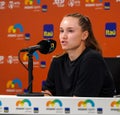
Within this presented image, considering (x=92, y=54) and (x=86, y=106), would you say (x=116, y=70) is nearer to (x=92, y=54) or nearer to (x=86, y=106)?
(x=92, y=54)

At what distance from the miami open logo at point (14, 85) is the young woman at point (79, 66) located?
7.60ft

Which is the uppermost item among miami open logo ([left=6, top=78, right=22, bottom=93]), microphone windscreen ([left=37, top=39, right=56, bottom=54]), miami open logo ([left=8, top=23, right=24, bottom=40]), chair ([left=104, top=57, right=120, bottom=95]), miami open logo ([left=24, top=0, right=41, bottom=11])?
miami open logo ([left=24, top=0, right=41, bottom=11])

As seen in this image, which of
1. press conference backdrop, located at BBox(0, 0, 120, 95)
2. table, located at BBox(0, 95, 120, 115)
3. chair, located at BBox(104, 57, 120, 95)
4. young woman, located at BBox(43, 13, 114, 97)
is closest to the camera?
table, located at BBox(0, 95, 120, 115)

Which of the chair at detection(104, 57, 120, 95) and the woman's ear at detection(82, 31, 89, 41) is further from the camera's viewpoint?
the chair at detection(104, 57, 120, 95)

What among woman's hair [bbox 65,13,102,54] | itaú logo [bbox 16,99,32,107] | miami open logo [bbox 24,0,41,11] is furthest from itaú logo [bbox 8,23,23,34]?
itaú logo [bbox 16,99,32,107]

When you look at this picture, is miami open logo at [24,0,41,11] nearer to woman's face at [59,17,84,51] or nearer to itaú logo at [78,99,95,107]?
woman's face at [59,17,84,51]

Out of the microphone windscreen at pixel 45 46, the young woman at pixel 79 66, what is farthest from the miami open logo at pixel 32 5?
the microphone windscreen at pixel 45 46

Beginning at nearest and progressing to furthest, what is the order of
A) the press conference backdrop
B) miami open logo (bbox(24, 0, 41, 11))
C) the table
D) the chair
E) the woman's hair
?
1. the table
2. the woman's hair
3. the chair
4. the press conference backdrop
5. miami open logo (bbox(24, 0, 41, 11))

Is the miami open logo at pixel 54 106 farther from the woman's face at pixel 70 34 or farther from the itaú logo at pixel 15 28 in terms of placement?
the itaú logo at pixel 15 28

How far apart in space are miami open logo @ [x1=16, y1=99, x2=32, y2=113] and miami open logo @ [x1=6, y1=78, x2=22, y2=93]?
319 centimetres

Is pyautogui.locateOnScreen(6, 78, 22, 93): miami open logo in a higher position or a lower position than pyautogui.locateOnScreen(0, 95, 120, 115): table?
lower

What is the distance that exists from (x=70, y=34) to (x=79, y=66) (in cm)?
21

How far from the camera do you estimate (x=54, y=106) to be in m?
1.21

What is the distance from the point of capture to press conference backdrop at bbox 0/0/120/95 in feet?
13.5
